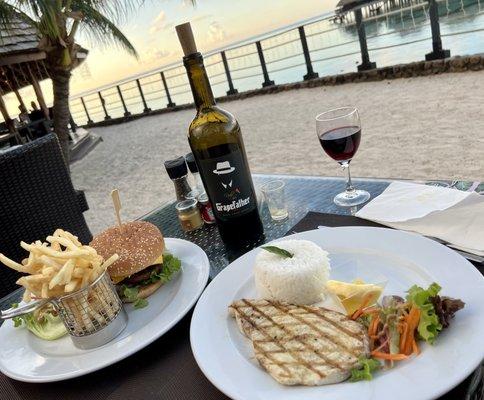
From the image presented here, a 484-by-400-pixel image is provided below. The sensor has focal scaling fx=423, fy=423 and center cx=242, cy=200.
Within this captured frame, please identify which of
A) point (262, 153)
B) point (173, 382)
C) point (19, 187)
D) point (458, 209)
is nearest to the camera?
point (173, 382)

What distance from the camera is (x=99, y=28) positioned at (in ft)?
36.9

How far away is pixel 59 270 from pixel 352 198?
3.56 feet

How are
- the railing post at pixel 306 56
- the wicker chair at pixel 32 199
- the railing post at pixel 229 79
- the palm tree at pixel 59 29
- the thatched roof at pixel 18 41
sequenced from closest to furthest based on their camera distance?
the wicker chair at pixel 32 199
the palm tree at pixel 59 29
the thatched roof at pixel 18 41
the railing post at pixel 306 56
the railing post at pixel 229 79

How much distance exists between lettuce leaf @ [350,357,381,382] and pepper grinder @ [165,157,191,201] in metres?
1.18

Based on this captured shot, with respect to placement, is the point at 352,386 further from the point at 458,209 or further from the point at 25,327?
the point at 25,327

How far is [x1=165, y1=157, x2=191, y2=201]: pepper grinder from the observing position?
1807mm

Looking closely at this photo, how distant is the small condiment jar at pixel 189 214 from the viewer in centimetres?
181

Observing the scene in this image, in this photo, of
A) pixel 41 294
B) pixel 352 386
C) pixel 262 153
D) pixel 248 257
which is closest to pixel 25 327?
pixel 41 294

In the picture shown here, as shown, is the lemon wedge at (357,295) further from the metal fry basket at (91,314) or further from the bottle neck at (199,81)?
the bottle neck at (199,81)

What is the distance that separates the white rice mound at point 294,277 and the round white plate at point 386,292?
6 cm

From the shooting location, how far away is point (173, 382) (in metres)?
0.98

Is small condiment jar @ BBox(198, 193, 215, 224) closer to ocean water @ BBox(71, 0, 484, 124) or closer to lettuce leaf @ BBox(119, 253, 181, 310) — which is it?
lettuce leaf @ BBox(119, 253, 181, 310)

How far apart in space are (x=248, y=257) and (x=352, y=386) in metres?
0.60

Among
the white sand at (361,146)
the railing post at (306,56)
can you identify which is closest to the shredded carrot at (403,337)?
the white sand at (361,146)
